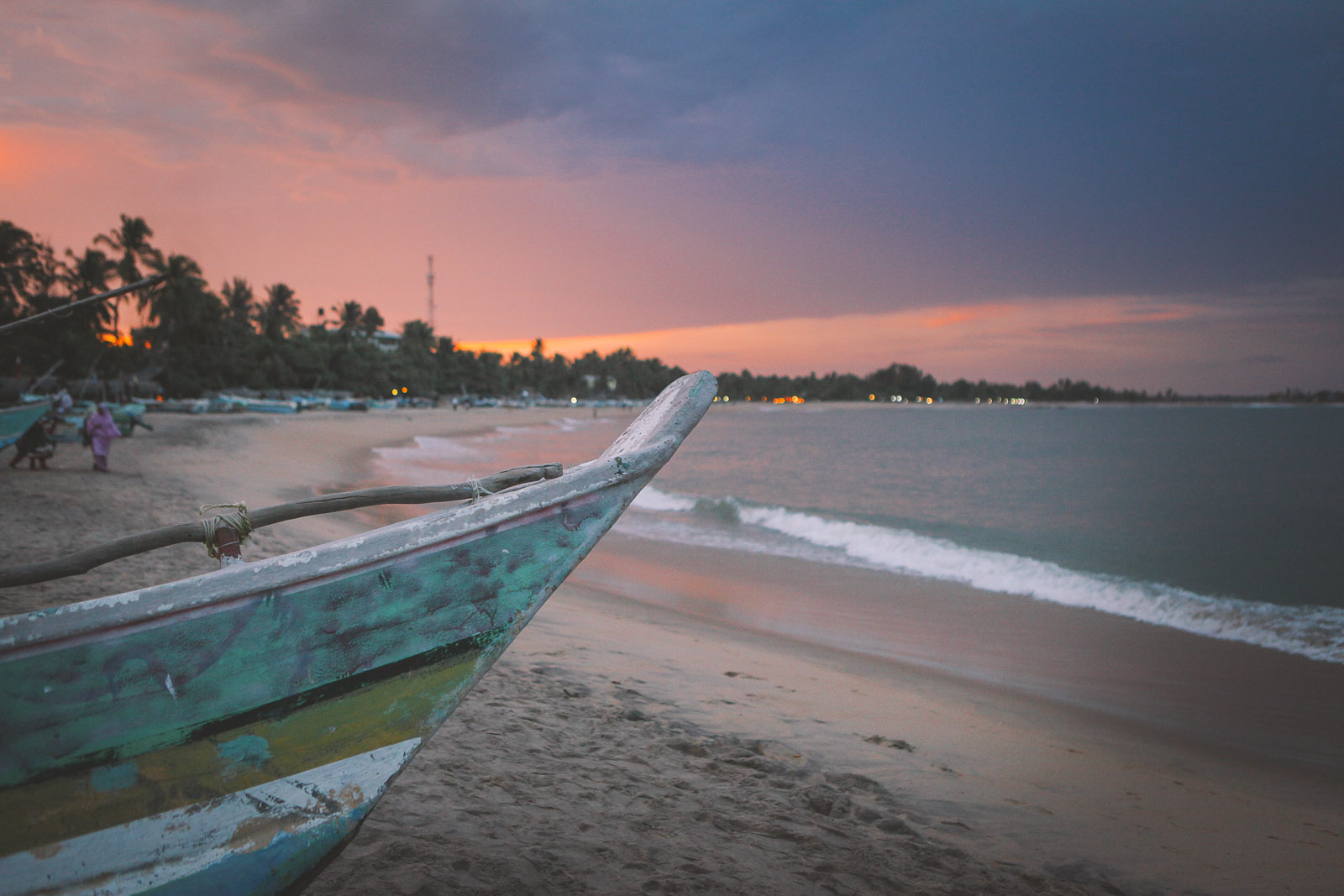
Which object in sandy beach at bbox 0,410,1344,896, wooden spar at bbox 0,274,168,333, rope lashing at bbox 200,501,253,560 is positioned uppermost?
wooden spar at bbox 0,274,168,333

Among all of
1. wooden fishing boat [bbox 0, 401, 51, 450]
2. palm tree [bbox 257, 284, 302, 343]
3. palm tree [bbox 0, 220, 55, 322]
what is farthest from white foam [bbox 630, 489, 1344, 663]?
palm tree [bbox 257, 284, 302, 343]

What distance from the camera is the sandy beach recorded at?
293 centimetres

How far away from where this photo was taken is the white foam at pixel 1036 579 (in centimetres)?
836

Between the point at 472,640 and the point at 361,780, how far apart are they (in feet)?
1.54

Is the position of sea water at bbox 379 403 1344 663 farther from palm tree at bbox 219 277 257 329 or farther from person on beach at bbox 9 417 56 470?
palm tree at bbox 219 277 257 329

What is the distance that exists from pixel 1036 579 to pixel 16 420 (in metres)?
18.3

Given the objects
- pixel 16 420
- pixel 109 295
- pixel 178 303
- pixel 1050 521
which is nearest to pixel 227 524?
pixel 109 295

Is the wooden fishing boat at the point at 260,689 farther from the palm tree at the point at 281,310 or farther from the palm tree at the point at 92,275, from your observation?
the palm tree at the point at 281,310

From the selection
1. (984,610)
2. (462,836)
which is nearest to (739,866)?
(462,836)

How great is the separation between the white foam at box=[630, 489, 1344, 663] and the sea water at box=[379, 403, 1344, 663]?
4 cm

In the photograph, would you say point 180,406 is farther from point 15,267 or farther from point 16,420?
point 16,420

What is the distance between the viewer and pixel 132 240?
4778cm

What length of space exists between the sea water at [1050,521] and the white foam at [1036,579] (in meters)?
0.04

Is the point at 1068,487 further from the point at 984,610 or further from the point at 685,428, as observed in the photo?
the point at 685,428
